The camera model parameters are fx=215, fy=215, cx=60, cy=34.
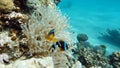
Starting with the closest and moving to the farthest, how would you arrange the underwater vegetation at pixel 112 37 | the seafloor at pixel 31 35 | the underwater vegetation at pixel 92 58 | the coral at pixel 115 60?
1. the seafloor at pixel 31 35
2. the underwater vegetation at pixel 92 58
3. the coral at pixel 115 60
4. the underwater vegetation at pixel 112 37

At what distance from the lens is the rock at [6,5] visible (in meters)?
3.55

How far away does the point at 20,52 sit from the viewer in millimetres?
3467

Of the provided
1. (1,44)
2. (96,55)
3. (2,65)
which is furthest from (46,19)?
(96,55)

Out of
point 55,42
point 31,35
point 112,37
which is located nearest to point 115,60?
point 55,42

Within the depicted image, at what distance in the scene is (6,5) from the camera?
3.56 m

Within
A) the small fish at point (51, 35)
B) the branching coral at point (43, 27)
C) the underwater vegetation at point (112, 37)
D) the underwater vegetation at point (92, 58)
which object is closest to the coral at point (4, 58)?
the branching coral at point (43, 27)

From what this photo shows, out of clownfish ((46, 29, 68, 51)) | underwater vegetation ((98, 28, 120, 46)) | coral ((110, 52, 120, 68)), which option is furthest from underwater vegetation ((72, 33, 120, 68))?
underwater vegetation ((98, 28, 120, 46))

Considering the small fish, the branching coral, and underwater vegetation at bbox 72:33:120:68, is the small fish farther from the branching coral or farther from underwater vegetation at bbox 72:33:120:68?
underwater vegetation at bbox 72:33:120:68

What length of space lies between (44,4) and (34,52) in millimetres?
1389

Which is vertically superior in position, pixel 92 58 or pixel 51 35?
pixel 51 35

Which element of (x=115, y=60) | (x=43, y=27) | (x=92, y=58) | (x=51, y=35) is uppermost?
(x=43, y=27)

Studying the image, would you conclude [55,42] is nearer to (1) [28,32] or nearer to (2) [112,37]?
(1) [28,32]

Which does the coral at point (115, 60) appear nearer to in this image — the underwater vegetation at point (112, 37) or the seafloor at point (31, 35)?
the seafloor at point (31, 35)

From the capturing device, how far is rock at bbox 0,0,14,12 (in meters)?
3.55
